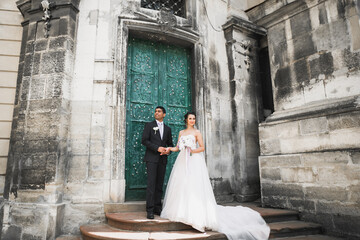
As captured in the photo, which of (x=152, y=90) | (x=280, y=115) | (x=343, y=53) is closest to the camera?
(x=343, y=53)

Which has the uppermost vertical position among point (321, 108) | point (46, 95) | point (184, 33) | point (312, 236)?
point (184, 33)

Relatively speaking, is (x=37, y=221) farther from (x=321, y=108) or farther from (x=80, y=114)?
(x=321, y=108)

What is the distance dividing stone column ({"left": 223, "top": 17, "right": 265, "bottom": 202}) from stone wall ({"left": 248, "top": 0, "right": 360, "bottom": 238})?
2.48ft

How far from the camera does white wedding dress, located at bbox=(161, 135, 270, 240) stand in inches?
Result: 142

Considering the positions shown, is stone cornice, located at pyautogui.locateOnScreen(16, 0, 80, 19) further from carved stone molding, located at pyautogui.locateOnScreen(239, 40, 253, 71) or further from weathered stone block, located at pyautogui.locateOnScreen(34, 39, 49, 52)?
carved stone molding, located at pyautogui.locateOnScreen(239, 40, 253, 71)

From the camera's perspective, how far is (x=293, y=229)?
4.01 metres

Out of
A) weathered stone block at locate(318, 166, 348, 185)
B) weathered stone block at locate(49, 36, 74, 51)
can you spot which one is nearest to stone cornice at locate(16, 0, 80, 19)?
weathered stone block at locate(49, 36, 74, 51)

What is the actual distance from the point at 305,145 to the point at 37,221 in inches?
196

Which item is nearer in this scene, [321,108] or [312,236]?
[312,236]

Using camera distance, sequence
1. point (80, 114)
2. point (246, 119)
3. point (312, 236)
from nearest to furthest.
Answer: point (312, 236) < point (80, 114) < point (246, 119)

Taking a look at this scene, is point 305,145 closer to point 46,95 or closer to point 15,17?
point 46,95

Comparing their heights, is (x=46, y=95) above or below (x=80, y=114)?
above

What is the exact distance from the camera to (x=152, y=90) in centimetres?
575

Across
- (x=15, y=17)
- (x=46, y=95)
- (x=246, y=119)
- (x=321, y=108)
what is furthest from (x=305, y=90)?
(x=15, y=17)
